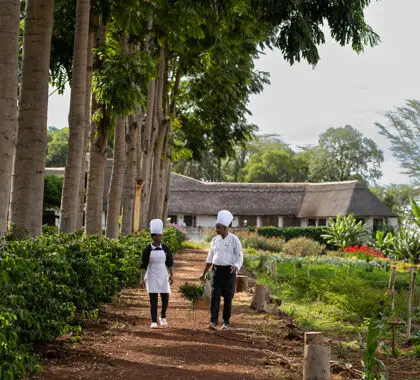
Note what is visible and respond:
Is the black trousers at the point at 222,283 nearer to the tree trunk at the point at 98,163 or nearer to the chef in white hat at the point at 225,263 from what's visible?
the chef in white hat at the point at 225,263

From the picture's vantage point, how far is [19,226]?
10125 millimetres

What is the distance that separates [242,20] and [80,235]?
5.32 m

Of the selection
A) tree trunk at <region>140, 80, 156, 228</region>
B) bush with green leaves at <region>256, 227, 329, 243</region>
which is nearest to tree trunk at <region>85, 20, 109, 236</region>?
tree trunk at <region>140, 80, 156, 228</region>

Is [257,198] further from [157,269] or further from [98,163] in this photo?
[157,269]

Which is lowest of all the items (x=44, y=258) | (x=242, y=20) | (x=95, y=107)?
(x=44, y=258)

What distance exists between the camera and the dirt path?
816 cm

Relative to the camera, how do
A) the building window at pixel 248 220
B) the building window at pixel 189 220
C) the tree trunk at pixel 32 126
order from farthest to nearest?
1. the building window at pixel 248 220
2. the building window at pixel 189 220
3. the tree trunk at pixel 32 126

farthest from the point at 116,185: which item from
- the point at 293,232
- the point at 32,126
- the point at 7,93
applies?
the point at 293,232

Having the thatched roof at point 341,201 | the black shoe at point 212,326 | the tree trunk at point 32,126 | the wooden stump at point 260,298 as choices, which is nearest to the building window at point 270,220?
the thatched roof at point 341,201

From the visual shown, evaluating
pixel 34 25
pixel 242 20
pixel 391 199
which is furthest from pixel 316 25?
pixel 391 199

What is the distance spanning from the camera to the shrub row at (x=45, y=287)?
6070mm

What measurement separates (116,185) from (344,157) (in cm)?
7942

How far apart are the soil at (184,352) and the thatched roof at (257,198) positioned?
5779 cm

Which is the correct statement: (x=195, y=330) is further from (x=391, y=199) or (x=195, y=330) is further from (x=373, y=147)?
(x=373, y=147)
